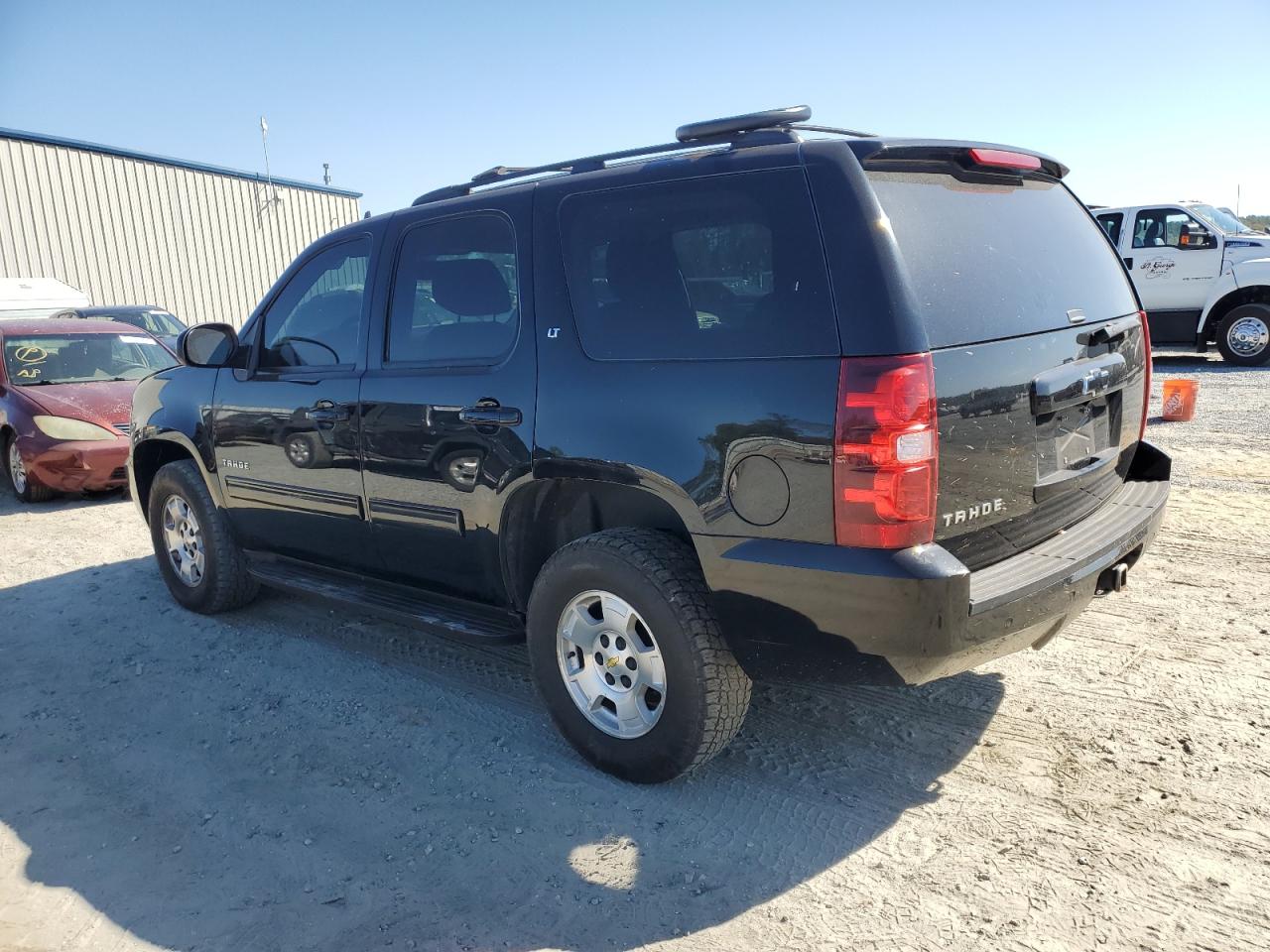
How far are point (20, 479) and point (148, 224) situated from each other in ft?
56.0

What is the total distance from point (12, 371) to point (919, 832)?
900 centimetres

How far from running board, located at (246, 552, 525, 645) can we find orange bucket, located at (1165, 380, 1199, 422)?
7750mm

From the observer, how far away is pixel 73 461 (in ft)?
25.7

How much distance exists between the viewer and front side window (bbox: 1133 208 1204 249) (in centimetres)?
1339

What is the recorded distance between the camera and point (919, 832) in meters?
2.84

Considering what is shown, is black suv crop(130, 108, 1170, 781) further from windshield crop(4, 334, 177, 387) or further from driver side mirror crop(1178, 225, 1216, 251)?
driver side mirror crop(1178, 225, 1216, 251)

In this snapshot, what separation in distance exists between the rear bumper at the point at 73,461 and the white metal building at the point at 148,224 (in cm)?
1504

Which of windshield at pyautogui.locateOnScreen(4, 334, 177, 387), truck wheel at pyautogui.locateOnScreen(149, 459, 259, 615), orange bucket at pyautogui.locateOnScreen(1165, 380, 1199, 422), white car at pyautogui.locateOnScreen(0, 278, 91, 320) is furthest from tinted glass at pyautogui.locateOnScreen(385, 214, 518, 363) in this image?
white car at pyautogui.locateOnScreen(0, 278, 91, 320)

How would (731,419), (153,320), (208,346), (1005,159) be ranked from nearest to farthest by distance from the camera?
1. (731,419)
2. (1005,159)
3. (208,346)
4. (153,320)

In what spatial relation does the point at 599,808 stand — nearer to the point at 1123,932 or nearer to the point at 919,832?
the point at 919,832

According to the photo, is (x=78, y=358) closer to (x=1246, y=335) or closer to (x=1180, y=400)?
(x=1180, y=400)

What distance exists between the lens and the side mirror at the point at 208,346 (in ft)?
15.1

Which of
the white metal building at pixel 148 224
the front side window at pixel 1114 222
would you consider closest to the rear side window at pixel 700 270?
the front side window at pixel 1114 222

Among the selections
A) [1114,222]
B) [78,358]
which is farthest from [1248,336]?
[78,358]
